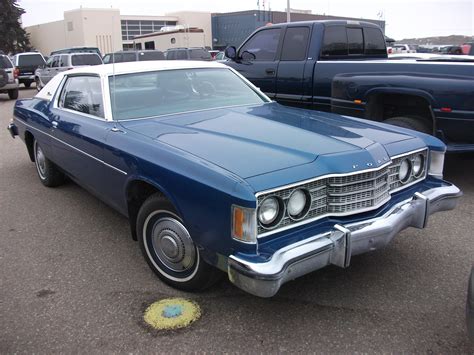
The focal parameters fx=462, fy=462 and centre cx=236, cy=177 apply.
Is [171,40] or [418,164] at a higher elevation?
[171,40]

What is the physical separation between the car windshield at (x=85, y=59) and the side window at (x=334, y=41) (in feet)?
43.7

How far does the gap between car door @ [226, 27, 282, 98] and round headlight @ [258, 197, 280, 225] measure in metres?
4.72

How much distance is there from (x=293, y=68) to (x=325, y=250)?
4.65 m

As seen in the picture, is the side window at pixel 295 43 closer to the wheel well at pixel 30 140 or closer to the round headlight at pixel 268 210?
the wheel well at pixel 30 140

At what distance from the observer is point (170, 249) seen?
314 centimetres

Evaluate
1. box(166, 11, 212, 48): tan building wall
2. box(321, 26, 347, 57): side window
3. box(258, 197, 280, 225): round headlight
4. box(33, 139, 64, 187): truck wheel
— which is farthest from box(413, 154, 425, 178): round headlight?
box(166, 11, 212, 48): tan building wall

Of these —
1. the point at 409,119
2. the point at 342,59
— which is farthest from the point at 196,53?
the point at 409,119

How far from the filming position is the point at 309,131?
3379mm

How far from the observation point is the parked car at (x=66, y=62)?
58.0ft

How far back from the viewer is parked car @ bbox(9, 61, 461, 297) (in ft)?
8.45

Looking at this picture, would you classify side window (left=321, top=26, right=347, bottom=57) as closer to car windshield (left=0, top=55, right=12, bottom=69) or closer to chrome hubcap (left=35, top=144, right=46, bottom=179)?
chrome hubcap (left=35, top=144, right=46, bottom=179)

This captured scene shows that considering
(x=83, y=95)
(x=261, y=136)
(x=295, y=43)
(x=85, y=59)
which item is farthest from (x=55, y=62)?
(x=261, y=136)

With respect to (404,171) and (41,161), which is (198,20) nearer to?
(41,161)

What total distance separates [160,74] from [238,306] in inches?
89.9
